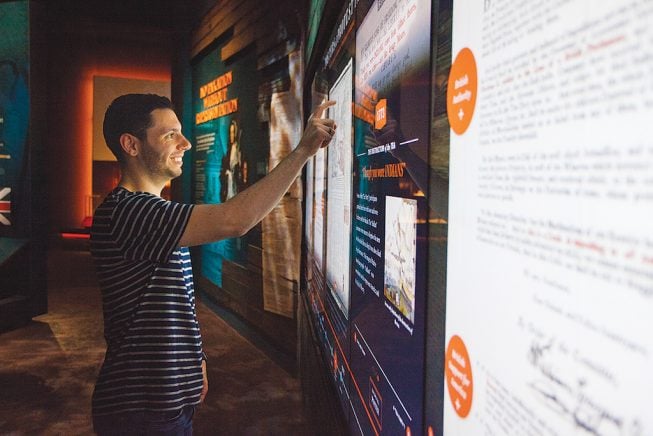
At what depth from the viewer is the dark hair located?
69.6 inches

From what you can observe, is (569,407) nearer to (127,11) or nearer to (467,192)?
(467,192)

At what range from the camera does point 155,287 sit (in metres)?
1.61

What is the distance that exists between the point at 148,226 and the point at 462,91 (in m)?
1.04

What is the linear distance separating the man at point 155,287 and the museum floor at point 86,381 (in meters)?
1.77

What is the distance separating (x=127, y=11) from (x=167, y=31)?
3.35 ft

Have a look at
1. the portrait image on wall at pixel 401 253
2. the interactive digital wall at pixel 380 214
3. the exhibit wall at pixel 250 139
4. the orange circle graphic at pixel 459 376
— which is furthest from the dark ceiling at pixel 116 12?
the orange circle graphic at pixel 459 376

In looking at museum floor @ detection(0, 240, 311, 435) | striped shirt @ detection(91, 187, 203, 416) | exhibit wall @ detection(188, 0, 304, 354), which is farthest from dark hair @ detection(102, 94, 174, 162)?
museum floor @ detection(0, 240, 311, 435)

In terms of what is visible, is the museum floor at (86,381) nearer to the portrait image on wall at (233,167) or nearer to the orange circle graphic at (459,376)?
the portrait image on wall at (233,167)

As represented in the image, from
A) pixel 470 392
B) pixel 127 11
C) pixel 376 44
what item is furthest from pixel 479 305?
pixel 127 11

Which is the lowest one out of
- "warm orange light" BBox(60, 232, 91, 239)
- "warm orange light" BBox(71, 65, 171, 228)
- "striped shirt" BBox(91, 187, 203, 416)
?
"warm orange light" BBox(60, 232, 91, 239)

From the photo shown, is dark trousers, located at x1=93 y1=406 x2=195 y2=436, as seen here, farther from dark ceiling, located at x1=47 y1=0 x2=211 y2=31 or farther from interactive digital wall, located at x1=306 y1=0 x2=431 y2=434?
dark ceiling, located at x1=47 y1=0 x2=211 y2=31

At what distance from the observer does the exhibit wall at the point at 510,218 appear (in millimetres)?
414

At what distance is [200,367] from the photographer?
1715 mm

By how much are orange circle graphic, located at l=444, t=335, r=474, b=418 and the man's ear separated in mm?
1326
